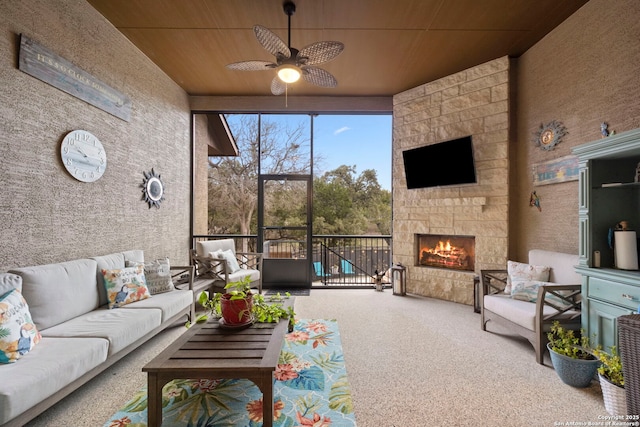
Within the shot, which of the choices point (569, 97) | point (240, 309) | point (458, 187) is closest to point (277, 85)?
point (240, 309)

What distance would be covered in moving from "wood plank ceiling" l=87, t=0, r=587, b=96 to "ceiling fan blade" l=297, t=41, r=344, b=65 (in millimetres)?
588

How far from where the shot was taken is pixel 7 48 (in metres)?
2.12

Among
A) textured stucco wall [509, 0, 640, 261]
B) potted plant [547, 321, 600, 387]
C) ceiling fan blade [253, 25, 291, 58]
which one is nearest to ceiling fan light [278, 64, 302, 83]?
ceiling fan blade [253, 25, 291, 58]

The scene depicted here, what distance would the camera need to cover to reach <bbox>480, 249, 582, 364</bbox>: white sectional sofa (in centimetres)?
243

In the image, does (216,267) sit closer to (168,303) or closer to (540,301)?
(168,303)

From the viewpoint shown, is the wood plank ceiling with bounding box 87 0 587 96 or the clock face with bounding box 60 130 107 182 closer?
the clock face with bounding box 60 130 107 182

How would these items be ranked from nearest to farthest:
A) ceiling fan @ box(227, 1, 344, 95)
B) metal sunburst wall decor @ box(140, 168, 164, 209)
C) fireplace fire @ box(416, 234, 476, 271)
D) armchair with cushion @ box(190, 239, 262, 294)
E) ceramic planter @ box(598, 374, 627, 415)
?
1. ceramic planter @ box(598, 374, 627, 415)
2. ceiling fan @ box(227, 1, 344, 95)
3. metal sunburst wall decor @ box(140, 168, 164, 209)
4. armchair with cushion @ box(190, 239, 262, 294)
5. fireplace fire @ box(416, 234, 476, 271)

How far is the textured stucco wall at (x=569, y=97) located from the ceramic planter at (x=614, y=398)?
1653mm

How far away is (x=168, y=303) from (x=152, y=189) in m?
1.85

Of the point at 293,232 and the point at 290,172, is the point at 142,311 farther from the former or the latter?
the point at 290,172

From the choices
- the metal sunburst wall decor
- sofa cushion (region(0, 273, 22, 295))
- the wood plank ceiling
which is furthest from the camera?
the metal sunburst wall decor

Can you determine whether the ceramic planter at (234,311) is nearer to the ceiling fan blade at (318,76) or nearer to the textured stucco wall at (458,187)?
the ceiling fan blade at (318,76)

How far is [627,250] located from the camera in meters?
2.15

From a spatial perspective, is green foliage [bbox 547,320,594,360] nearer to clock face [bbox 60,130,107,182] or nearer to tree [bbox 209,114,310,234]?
tree [bbox 209,114,310,234]
